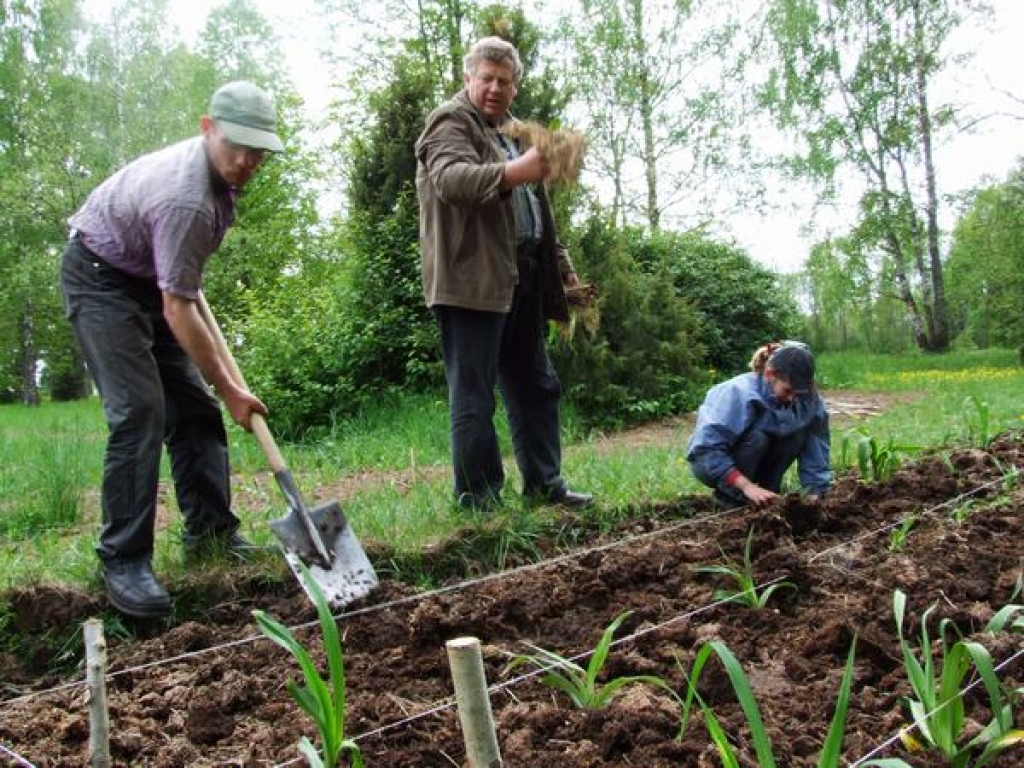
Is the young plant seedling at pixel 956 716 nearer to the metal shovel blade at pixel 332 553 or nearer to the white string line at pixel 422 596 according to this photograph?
the white string line at pixel 422 596

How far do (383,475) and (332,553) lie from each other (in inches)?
109

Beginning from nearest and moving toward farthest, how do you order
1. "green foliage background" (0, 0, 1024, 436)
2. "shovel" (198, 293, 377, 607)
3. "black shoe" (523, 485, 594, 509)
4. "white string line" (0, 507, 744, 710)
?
"white string line" (0, 507, 744, 710)
"shovel" (198, 293, 377, 607)
"black shoe" (523, 485, 594, 509)
"green foliage background" (0, 0, 1024, 436)

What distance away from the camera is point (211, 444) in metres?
3.20

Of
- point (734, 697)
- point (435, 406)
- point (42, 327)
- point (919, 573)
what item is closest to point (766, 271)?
point (435, 406)

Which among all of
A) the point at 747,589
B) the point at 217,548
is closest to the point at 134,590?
the point at 217,548

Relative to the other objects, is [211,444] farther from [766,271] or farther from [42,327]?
[42,327]

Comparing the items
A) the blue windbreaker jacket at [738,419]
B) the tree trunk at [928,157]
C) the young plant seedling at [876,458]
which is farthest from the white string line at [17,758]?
the tree trunk at [928,157]

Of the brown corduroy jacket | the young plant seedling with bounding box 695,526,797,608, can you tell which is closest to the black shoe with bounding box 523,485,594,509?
the brown corduroy jacket

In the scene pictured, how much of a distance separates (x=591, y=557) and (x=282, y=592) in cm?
107

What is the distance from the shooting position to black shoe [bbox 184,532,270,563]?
3.10 metres

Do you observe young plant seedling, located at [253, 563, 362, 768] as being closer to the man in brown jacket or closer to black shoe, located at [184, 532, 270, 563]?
black shoe, located at [184, 532, 270, 563]

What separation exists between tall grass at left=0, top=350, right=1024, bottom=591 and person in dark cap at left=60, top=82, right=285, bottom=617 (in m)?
0.34

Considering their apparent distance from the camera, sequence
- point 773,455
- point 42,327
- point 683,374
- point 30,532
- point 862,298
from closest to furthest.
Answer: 1. point 773,455
2. point 30,532
3. point 683,374
4. point 862,298
5. point 42,327

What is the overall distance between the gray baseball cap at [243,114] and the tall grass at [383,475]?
1.47 metres
